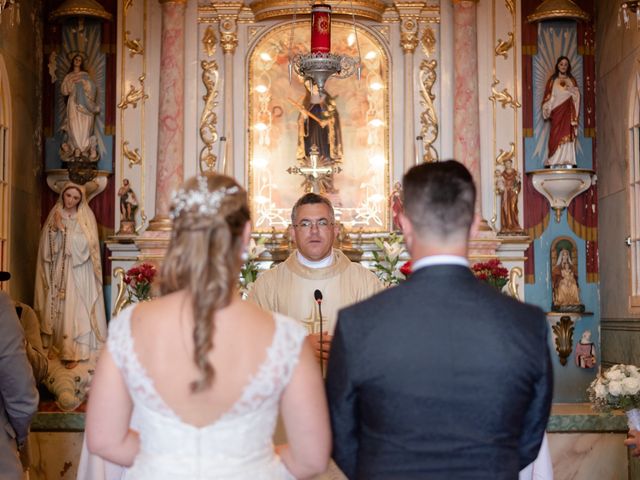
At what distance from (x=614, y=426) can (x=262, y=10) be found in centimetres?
644

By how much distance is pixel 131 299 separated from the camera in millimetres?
10086

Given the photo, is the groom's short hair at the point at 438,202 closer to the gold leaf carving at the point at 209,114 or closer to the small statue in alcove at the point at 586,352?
the small statue in alcove at the point at 586,352

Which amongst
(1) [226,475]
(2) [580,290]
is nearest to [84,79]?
(2) [580,290]

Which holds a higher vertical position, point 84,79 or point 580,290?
point 84,79

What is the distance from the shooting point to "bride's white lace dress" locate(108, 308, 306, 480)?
289cm

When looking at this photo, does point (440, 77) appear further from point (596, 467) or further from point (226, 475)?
point (226, 475)

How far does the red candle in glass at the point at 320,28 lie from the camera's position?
298 inches

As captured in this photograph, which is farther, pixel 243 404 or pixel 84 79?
pixel 84 79

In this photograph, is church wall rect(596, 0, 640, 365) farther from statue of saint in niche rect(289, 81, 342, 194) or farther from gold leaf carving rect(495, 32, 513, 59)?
statue of saint in niche rect(289, 81, 342, 194)

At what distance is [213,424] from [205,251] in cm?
50

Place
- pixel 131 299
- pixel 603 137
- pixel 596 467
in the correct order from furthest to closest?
1. pixel 603 137
2. pixel 131 299
3. pixel 596 467

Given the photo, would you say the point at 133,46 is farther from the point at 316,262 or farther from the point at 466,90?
the point at 316,262

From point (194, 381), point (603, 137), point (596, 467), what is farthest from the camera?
point (603, 137)

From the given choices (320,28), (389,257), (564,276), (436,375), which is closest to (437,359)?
(436,375)
